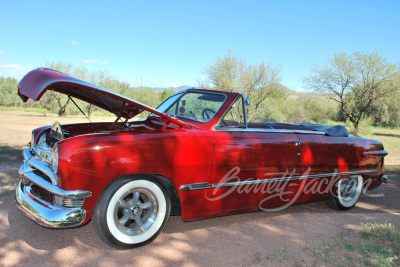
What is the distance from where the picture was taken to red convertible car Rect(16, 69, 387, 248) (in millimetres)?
2477

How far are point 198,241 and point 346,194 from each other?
276 cm

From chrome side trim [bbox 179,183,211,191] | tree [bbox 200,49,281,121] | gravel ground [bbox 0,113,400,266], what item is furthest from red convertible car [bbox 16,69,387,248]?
tree [bbox 200,49,281,121]

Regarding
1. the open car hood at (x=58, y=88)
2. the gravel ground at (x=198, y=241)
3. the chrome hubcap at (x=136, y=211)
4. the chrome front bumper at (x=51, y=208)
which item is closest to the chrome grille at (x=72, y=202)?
the chrome front bumper at (x=51, y=208)

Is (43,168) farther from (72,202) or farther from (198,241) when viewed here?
(198,241)

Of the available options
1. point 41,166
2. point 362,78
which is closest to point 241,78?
point 362,78

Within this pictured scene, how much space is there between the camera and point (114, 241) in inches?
104

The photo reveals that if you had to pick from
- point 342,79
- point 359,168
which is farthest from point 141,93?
point 359,168

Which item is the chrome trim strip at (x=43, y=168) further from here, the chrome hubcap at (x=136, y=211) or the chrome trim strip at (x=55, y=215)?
the chrome hubcap at (x=136, y=211)

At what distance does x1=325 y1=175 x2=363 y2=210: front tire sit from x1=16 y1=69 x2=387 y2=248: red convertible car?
0.11 feet

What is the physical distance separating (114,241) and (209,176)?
1139mm

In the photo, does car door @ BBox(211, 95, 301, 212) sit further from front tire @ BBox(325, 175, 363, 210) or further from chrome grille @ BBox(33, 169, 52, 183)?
chrome grille @ BBox(33, 169, 52, 183)

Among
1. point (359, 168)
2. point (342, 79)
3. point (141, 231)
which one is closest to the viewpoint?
point (141, 231)

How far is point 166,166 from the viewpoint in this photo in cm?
276

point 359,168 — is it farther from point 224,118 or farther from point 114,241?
point 114,241
